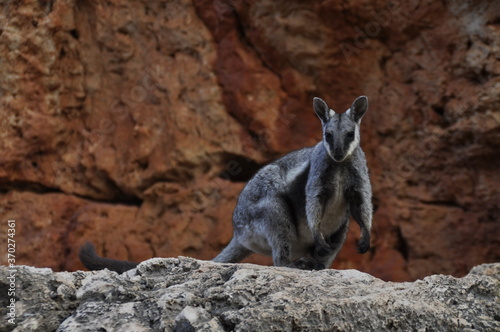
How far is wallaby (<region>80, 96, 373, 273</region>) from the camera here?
509 cm

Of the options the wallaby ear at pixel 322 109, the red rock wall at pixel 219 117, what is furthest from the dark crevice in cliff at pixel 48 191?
the wallaby ear at pixel 322 109

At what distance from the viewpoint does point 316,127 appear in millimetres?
7965

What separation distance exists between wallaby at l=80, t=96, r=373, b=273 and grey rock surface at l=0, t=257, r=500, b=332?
1296 mm

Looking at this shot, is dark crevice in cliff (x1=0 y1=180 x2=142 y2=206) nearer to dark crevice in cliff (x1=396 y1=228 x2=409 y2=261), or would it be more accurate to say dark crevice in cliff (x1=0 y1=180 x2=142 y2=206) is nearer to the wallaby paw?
dark crevice in cliff (x1=396 y1=228 x2=409 y2=261)

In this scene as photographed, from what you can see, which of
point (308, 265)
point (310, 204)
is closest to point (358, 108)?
point (310, 204)

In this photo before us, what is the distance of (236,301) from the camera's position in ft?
10.9

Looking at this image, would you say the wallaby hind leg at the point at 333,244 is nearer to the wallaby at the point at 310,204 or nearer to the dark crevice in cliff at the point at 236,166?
the wallaby at the point at 310,204

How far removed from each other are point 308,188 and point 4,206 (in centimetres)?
386

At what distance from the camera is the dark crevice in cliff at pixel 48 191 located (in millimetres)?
7727

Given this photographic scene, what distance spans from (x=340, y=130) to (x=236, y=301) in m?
2.14

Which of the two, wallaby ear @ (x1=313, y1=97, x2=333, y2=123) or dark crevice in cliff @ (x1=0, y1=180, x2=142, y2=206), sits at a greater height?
wallaby ear @ (x1=313, y1=97, x2=333, y2=123)

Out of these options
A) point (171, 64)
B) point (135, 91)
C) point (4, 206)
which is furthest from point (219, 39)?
point (4, 206)

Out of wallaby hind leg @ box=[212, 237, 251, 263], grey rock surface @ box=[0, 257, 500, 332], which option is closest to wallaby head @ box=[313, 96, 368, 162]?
wallaby hind leg @ box=[212, 237, 251, 263]

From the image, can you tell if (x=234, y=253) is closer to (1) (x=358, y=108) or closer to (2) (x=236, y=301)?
(1) (x=358, y=108)
